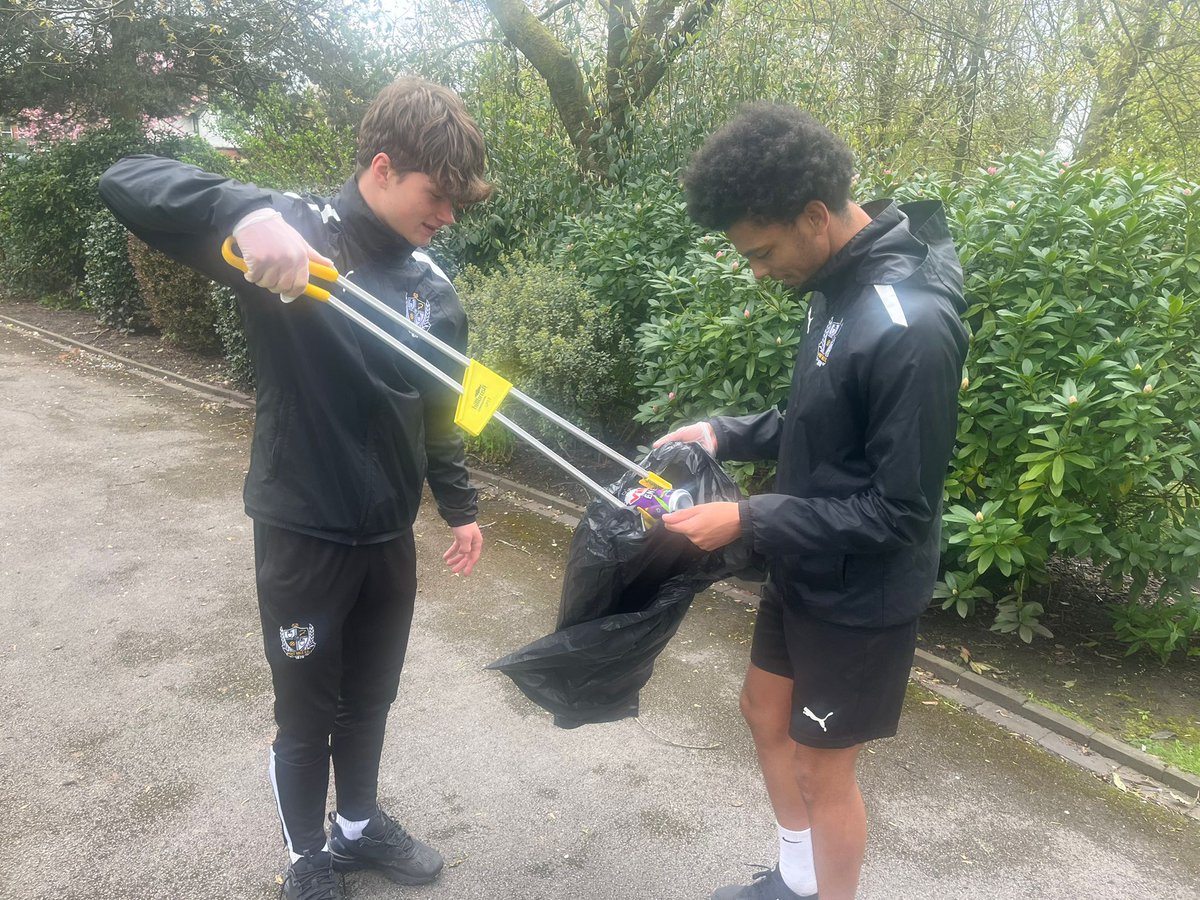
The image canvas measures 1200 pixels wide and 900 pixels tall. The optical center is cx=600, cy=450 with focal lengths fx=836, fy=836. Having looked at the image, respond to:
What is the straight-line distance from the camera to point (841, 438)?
1.81m

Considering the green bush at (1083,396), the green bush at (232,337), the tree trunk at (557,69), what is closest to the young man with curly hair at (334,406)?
the green bush at (1083,396)

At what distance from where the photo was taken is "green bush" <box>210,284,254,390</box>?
27.0 ft

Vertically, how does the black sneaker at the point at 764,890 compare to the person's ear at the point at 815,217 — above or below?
A: below

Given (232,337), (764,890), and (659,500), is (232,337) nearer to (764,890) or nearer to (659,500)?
(659,500)

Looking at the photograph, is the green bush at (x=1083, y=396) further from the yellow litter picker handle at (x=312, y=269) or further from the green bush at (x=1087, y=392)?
the yellow litter picker handle at (x=312, y=269)

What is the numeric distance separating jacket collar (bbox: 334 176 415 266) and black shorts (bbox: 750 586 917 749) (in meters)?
1.32

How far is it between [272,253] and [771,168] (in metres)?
1.02

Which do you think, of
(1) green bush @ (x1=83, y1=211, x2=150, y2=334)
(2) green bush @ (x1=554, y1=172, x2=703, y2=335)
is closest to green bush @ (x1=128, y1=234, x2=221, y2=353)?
(1) green bush @ (x1=83, y1=211, x2=150, y2=334)

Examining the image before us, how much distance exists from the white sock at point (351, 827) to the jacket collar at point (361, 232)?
1593 mm

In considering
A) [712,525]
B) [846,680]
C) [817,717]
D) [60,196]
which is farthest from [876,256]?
[60,196]

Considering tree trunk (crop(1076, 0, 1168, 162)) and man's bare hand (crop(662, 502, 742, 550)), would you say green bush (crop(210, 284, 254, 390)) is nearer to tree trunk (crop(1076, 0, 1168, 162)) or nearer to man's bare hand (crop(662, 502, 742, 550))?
man's bare hand (crop(662, 502, 742, 550))

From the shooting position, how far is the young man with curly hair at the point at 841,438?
165cm

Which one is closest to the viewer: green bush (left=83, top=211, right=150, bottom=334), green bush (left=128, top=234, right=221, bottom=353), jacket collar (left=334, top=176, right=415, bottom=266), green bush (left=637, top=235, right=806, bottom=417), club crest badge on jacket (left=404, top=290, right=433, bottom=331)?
jacket collar (left=334, top=176, right=415, bottom=266)

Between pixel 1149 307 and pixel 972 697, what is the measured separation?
177 cm
